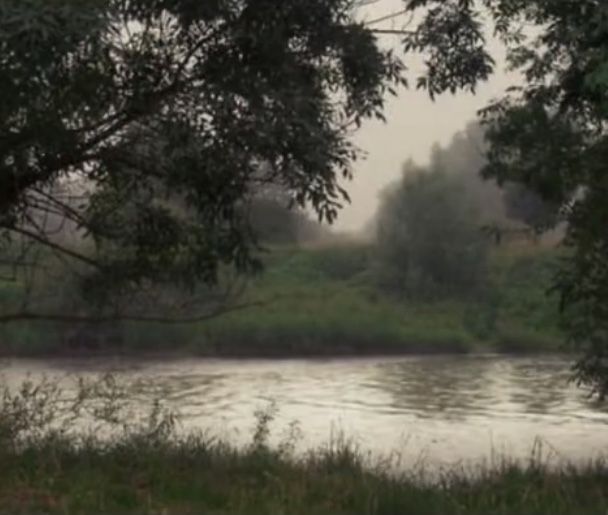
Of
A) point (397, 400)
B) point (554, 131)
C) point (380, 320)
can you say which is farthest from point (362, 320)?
point (554, 131)

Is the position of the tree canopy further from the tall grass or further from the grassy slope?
the grassy slope

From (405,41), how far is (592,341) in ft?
11.0

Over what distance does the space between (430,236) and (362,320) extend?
12.5ft

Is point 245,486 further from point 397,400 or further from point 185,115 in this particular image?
point 397,400

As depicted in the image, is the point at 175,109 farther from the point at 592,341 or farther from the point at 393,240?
the point at 393,240

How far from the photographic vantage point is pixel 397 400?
2334 centimetres

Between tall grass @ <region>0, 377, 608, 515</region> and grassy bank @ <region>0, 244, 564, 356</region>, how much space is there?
79.1ft

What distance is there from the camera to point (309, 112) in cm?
802

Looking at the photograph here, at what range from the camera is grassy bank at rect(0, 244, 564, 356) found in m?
37.0

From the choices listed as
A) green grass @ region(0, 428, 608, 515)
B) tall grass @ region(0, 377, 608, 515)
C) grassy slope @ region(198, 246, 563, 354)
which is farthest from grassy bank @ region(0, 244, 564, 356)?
green grass @ region(0, 428, 608, 515)

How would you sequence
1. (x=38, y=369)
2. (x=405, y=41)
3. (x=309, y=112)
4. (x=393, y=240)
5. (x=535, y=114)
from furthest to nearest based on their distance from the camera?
(x=393, y=240), (x=38, y=369), (x=535, y=114), (x=405, y=41), (x=309, y=112)

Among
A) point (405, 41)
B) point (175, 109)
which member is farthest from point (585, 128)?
point (175, 109)

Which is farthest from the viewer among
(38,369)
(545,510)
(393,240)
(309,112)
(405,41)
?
(393,240)

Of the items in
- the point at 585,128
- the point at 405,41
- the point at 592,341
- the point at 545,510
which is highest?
the point at 405,41
